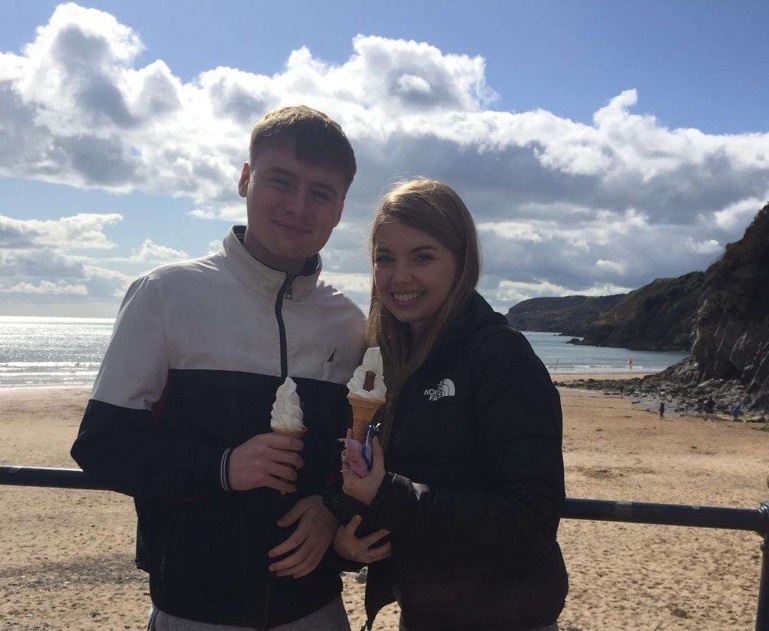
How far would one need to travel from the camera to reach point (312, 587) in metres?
2.51

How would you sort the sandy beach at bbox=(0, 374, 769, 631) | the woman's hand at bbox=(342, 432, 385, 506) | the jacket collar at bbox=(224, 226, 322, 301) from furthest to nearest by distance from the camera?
the sandy beach at bbox=(0, 374, 769, 631), the jacket collar at bbox=(224, 226, 322, 301), the woman's hand at bbox=(342, 432, 385, 506)

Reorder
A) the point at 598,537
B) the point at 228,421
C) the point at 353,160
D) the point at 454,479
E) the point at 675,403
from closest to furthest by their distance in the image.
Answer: the point at 454,479 < the point at 228,421 < the point at 353,160 < the point at 598,537 < the point at 675,403

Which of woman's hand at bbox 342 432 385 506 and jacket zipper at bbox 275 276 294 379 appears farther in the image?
jacket zipper at bbox 275 276 294 379

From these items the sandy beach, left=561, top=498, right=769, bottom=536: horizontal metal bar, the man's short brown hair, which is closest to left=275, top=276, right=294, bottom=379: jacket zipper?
the man's short brown hair

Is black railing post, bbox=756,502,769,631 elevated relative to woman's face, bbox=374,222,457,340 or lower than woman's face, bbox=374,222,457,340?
lower

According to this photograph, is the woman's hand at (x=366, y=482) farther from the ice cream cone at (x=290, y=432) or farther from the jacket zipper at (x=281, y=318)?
the jacket zipper at (x=281, y=318)

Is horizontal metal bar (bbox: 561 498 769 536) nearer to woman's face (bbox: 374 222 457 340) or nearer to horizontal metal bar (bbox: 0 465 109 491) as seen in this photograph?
woman's face (bbox: 374 222 457 340)

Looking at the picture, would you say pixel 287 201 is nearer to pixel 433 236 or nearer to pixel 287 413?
pixel 433 236

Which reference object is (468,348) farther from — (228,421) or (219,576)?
(219,576)

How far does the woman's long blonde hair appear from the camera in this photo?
2516 mm

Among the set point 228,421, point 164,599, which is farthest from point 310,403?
point 164,599

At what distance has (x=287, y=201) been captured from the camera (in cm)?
266

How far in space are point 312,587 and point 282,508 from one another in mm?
317

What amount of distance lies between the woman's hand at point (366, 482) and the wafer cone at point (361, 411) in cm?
18
